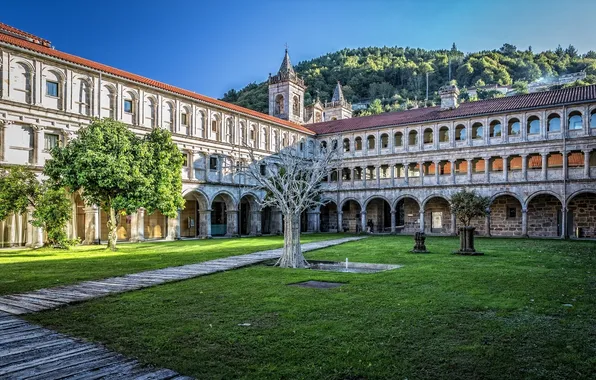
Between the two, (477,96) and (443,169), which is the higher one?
(477,96)

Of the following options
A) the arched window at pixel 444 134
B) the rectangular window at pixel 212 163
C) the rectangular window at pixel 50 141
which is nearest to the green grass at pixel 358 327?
the rectangular window at pixel 50 141

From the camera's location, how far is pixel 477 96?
87.0 metres

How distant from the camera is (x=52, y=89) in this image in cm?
2559

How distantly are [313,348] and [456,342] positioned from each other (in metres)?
1.86

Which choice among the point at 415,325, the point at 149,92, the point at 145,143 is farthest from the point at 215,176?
the point at 415,325

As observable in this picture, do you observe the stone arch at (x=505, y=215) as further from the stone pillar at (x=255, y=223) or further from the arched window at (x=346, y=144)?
the stone pillar at (x=255, y=223)

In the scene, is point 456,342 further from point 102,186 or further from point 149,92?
point 149,92

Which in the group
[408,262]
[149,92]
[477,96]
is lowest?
[408,262]

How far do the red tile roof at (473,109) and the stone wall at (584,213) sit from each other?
7.33 metres

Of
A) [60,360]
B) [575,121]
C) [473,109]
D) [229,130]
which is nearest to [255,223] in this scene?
[229,130]

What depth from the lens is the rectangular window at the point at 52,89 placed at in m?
25.3

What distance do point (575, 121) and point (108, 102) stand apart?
3308 cm

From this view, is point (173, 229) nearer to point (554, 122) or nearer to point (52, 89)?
point (52, 89)

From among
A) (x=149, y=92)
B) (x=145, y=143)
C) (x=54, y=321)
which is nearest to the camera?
(x=54, y=321)
